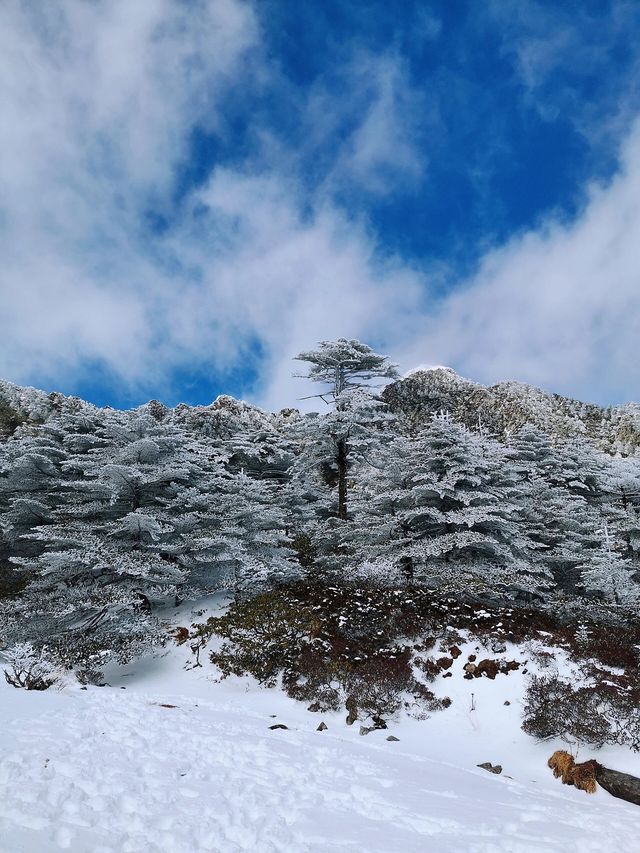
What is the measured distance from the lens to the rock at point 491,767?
7.74m

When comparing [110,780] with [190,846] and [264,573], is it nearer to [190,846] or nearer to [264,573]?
[190,846]

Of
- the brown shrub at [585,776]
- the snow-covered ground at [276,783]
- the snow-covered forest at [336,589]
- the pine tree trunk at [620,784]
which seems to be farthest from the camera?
the snow-covered forest at [336,589]

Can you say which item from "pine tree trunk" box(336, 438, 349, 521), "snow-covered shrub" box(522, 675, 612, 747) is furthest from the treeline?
"snow-covered shrub" box(522, 675, 612, 747)

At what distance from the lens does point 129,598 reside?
12797 mm

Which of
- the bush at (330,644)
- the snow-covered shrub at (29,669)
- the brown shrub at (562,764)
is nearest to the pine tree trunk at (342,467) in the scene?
the bush at (330,644)

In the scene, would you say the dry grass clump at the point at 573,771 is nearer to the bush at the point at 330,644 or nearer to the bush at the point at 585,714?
the bush at the point at 585,714

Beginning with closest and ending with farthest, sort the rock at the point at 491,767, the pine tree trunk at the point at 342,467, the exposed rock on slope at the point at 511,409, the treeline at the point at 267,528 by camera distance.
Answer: the rock at the point at 491,767, the treeline at the point at 267,528, the pine tree trunk at the point at 342,467, the exposed rock on slope at the point at 511,409

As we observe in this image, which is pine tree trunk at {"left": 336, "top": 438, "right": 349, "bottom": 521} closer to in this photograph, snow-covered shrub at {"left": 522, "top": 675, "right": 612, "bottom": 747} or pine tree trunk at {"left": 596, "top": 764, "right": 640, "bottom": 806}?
snow-covered shrub at {"left": 522, "top": 675, "right": 612, "bottom": 747}

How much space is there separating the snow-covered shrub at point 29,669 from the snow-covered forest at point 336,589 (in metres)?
0.05

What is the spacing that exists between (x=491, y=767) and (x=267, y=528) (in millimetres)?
11068

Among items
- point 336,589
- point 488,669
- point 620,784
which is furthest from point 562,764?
point 336,589

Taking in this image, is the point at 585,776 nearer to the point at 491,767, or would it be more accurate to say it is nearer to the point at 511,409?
the point at 491,767

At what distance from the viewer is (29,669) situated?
10508 millimetres

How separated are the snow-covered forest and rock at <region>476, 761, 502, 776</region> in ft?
2.77
